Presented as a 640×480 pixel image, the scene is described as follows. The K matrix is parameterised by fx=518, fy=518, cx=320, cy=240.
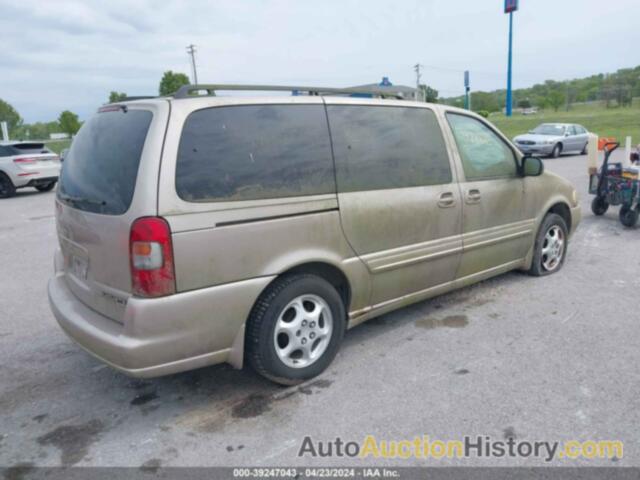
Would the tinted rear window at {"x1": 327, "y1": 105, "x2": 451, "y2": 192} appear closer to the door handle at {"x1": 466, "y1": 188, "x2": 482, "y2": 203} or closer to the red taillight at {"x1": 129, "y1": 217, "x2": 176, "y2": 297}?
the door handle at {"x1": 466, "y1": 188, "x2": 482, "y2": 203}

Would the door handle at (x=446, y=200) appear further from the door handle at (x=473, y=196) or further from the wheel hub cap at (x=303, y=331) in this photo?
the wheel hub cap at (x=303, y=331)

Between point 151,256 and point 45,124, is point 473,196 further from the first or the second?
point 45,124

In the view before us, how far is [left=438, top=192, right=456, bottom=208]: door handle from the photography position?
13.0 ft

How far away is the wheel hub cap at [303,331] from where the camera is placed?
3156mm

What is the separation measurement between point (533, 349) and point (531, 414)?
889 millimetres

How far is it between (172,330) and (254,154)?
3.59 feet

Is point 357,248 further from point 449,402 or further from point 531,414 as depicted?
point 531,414

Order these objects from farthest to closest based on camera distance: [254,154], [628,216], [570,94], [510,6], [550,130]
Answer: [570,94]
[510,6]
[550,130]
[628,216]
[254,154]

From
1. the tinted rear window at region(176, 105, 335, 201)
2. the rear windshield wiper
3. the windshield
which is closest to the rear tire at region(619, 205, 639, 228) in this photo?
the tinted rear window at region(176, 105, 335, 201)

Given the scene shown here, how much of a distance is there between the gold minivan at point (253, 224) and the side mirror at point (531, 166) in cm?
76

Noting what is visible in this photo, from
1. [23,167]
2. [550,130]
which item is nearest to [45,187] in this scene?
[23,167]

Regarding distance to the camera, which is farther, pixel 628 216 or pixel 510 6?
pixel 510 6

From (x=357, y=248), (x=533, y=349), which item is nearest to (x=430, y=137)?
(x=357, y=248)

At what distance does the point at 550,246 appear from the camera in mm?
5281
